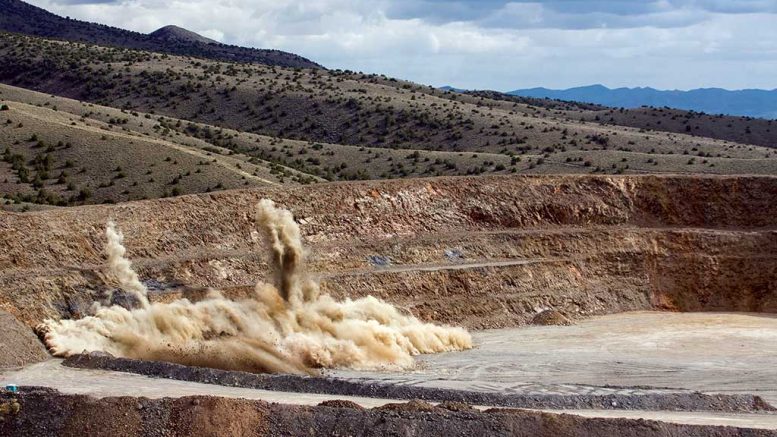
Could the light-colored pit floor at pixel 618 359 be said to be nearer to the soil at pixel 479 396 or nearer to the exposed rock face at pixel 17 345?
the soil at pixel 479 396

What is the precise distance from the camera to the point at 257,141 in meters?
91.7

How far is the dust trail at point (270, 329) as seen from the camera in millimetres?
30531

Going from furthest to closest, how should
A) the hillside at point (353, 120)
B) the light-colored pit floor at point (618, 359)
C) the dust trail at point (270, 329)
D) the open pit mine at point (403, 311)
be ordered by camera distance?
1. the hillside at point (353, 120)
2. the dust trail at point (270, 329)
3. the light-colored pit floor at point (618, 359)
4. the open pit mine at point (403, 311)

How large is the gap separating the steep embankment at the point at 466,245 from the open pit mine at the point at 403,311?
0.09 meters

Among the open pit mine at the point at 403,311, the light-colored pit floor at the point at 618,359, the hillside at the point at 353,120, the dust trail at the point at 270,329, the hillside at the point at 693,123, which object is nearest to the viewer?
the open pit mine at the point at 403,311

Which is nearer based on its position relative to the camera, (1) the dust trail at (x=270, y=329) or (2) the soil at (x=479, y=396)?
(2) the soil at (x=479, y=396)

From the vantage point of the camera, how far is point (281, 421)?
19562 mm

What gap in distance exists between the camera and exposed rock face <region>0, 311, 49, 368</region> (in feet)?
92.2

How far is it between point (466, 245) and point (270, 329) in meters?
13.3

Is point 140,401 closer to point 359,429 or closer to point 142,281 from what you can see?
point 359,429

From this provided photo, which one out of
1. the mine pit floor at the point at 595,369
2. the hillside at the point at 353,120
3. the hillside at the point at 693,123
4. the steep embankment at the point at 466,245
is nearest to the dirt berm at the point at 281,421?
the mine pit floor at the point at 595,369

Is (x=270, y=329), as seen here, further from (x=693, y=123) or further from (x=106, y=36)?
(x=106, y=36)

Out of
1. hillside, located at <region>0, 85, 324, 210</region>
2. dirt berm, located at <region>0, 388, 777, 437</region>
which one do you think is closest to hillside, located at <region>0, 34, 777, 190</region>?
hillside, located at <region>0, 85, 324, 210</region>

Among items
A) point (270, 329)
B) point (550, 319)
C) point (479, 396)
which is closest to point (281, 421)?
point (479, 396)
